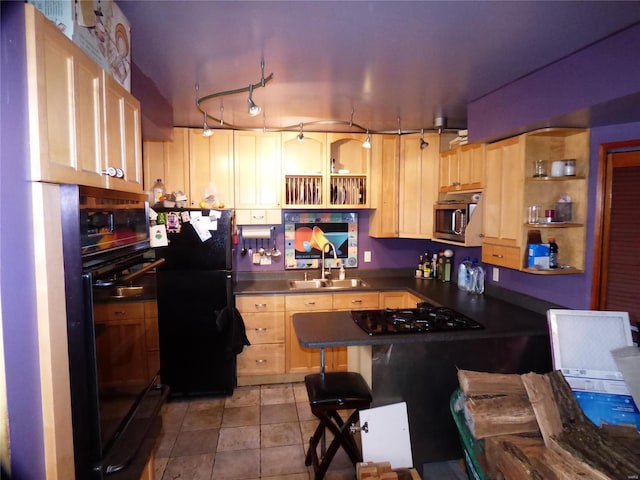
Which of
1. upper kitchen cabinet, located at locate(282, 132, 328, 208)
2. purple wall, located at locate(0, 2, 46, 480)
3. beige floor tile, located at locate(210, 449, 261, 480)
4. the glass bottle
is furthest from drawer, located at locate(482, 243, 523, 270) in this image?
purple wall, located at locate(0, 2, 46, 480)

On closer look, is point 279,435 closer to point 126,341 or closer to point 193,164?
point 126,341

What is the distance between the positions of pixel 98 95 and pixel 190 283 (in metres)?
2.07

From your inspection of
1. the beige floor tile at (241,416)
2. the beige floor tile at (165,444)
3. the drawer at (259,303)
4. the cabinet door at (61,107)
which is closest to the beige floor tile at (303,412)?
the beige floor tile at (241,416)

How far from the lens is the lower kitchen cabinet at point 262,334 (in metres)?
3.48

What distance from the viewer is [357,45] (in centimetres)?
189

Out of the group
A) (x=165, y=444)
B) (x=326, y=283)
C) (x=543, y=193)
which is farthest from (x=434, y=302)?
(x=165, y=444)

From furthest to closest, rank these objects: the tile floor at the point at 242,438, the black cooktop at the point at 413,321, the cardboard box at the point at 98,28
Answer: the tile floor at the point at 242,438 → the black cooktop at the point at 413,321 → the cardboard box at the point at 98,28

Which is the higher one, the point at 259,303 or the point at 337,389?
the point at 259,303

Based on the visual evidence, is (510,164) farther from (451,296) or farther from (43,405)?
(43,405)

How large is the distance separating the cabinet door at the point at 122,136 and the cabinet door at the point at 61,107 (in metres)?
0.07

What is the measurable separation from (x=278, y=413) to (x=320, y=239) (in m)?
1.79

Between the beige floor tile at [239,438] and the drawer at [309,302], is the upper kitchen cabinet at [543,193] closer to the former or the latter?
the drawer at [309,302]

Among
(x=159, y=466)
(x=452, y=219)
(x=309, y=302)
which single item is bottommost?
(x=159, y=466)

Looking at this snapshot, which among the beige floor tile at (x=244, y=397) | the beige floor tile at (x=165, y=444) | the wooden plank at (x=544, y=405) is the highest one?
the wooden plank at (x=544, y=405)
